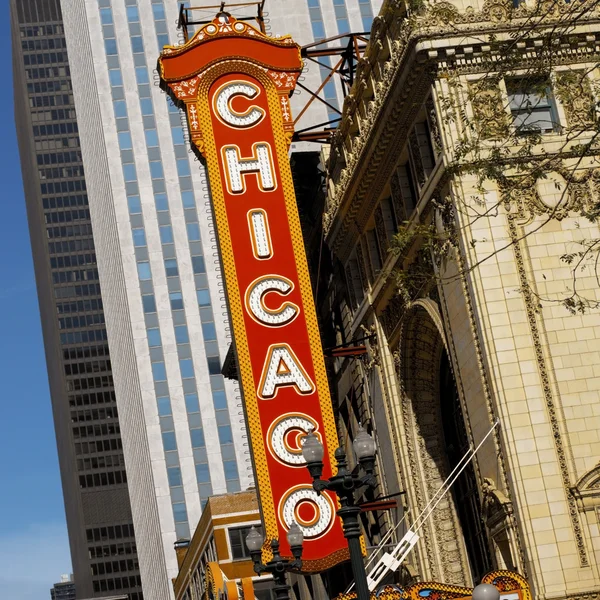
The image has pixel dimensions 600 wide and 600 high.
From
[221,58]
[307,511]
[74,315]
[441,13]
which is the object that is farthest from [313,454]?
[74,315]

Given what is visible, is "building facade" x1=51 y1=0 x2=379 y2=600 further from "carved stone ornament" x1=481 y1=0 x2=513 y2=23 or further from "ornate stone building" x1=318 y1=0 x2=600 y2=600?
"carved stone ornament" x1=481 y1=0 x2=513 y2=23

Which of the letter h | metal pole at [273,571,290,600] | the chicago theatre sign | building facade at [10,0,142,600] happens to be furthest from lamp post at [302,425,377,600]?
building facade at [10,0,142,600]

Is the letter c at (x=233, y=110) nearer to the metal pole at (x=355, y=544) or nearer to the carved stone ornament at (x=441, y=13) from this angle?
the carved stone ornament at (x=441, y=13)

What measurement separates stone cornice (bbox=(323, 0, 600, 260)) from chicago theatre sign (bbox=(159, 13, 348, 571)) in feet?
7.21

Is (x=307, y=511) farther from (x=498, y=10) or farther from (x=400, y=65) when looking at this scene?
(x=498, y=10)

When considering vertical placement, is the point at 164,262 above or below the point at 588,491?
above

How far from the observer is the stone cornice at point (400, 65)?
31.8 meters

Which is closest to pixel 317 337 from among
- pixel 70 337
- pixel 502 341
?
pixel 502 341

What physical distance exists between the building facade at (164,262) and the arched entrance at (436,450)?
78.6m

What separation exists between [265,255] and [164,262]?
8091 cm

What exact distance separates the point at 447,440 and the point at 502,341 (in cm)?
829

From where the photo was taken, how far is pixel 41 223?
194 metres

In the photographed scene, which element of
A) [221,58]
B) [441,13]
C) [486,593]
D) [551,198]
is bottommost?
[486,593]

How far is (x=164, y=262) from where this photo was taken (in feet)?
394
